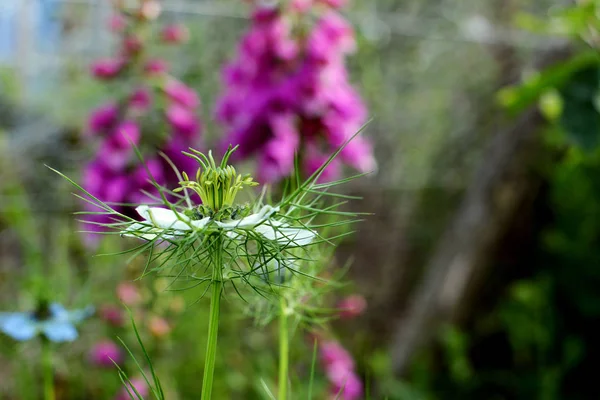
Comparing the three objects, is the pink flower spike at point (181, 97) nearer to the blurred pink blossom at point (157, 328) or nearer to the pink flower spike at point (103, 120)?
the pink flower spike at point (103, 120)

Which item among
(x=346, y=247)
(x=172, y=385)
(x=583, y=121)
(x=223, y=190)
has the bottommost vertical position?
(x=223, y=190)

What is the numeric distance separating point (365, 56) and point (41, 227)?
1333 mm

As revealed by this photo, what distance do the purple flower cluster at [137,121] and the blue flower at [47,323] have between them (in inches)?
21.4

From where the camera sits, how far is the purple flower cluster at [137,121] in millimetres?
1354

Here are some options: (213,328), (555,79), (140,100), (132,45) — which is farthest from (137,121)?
(213,328)

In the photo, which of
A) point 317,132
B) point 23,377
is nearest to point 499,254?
point 317,132

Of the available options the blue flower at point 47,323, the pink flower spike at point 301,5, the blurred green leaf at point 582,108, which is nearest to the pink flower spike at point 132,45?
the pink flower spike at point 301,5

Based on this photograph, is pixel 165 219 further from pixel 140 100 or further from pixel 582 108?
pixel 582 108

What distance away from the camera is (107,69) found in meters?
1.42

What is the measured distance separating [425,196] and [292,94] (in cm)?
142

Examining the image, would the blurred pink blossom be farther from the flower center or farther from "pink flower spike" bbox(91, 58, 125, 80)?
the flower center

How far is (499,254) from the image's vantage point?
2.01 metres

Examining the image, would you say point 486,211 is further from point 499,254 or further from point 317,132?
point 317,132

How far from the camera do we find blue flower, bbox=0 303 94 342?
70 cm
